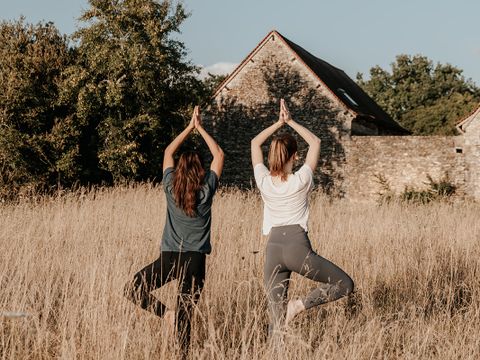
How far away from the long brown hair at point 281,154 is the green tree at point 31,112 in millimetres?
15161

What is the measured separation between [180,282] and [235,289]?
1.30 m

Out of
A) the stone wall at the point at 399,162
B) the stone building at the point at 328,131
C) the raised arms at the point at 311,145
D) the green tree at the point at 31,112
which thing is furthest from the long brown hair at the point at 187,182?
the stone wall at the point at 399,162

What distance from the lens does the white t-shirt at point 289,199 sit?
4105 millimetres

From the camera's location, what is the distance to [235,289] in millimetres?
5203

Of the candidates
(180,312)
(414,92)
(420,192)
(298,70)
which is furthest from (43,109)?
(414,92)

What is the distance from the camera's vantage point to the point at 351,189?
24938 mm

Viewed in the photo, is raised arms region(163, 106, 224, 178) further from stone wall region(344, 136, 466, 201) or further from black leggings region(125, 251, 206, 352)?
stone wall region(344, 136, 466, 201)

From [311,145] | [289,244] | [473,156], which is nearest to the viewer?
[289,244]

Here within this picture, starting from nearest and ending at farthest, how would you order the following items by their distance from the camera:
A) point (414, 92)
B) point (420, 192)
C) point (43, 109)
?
point (43, 109) → point (420, 192) → point (414, 92)

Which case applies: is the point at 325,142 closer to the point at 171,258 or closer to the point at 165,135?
the point at 165,135

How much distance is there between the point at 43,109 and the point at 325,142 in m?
12.7

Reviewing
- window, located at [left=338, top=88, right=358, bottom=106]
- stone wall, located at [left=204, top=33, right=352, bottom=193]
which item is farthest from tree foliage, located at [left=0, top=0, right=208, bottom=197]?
window, located at [left=338, top=88, right=358, bottom=106]

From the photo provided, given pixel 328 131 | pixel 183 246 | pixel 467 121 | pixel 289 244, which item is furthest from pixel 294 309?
pixel 328 131

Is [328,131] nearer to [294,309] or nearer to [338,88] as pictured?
[338,88]
